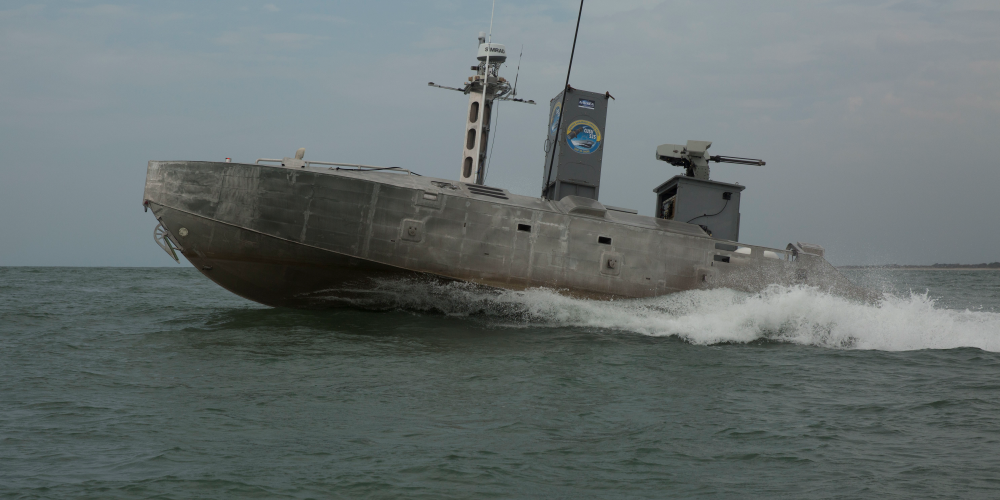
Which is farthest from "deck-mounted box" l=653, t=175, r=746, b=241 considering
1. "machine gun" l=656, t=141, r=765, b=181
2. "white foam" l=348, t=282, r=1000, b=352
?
"white foam" l=348, t=282, r=1000, b=352

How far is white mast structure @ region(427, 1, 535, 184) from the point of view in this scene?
19.9 meters

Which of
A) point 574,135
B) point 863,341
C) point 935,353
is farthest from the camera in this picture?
point 574,135

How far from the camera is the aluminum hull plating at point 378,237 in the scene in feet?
47.5

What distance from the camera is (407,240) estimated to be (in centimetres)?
→ 1470

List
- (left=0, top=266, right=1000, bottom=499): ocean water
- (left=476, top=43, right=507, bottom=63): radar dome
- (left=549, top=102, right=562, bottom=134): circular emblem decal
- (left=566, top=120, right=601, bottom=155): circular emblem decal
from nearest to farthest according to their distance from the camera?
(left=0, top=266, right=1000, bottom=499): ocean water < (left=566, top=120, right=601, bottom=155): circular emblem decal < (left=549, top=102, right=562, bottom=134): circular emblem decal < (left=476, top=43, right=507, bottom=63): radar dome

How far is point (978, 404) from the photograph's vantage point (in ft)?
30.3

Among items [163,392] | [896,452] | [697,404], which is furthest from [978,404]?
[163,392]

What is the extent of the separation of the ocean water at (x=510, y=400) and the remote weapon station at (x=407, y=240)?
1.91 ft

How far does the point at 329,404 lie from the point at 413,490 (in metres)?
3.00

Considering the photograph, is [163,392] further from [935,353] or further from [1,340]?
[935,353]

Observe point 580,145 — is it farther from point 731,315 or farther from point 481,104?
point 731,315

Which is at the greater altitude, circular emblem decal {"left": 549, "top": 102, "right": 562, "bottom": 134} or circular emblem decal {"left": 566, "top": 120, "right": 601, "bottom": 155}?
circular emblem decal {"left": 549, "top": 102, "right": 562, "bottom": 134}

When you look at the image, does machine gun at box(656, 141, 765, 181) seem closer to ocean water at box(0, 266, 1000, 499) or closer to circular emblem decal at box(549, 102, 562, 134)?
circular emblem decal at box(549, 102, 562, 134)

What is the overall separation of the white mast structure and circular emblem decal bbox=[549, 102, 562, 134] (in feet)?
5.94
